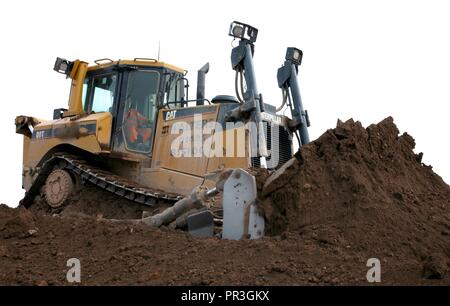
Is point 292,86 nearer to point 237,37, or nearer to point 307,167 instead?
point 237,37

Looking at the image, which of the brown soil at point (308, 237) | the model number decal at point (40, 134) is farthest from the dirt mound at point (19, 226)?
the model number decal at point (40, 134)

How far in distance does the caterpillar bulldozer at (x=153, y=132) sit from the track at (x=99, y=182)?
0.7 inches

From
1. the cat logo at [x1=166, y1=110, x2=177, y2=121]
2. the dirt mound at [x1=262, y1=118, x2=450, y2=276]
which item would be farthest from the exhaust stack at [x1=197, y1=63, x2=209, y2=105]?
the dirt mound at [x1=262, y1=118, x2=450, y2=276]

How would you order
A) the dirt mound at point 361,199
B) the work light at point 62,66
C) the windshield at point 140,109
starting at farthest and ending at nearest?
the work light at point 62,66
the windshield at point 140,109
the dirt mound at point 361,199

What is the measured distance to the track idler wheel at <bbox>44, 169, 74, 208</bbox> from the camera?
1036cm

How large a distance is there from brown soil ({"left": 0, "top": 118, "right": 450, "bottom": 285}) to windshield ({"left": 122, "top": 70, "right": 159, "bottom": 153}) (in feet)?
9.66

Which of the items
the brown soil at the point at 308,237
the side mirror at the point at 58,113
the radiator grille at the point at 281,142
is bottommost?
the brown soil at the point at 308,237

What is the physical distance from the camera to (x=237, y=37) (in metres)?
9.20

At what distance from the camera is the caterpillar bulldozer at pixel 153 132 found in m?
9.15

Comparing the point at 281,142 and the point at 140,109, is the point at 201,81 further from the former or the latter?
the point at 281,142

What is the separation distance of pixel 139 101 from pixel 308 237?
5.00 m

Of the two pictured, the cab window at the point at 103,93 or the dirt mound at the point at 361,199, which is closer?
the dirt mound at the point at 361,199

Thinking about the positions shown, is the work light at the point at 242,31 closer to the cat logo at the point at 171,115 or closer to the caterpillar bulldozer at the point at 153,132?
the caterpillar bulldozer at the point at 153,132

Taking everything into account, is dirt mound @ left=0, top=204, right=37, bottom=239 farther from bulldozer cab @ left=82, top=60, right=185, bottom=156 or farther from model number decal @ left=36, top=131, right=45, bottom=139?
model number decal @ left=36, top=131, right=45, bottom=139
